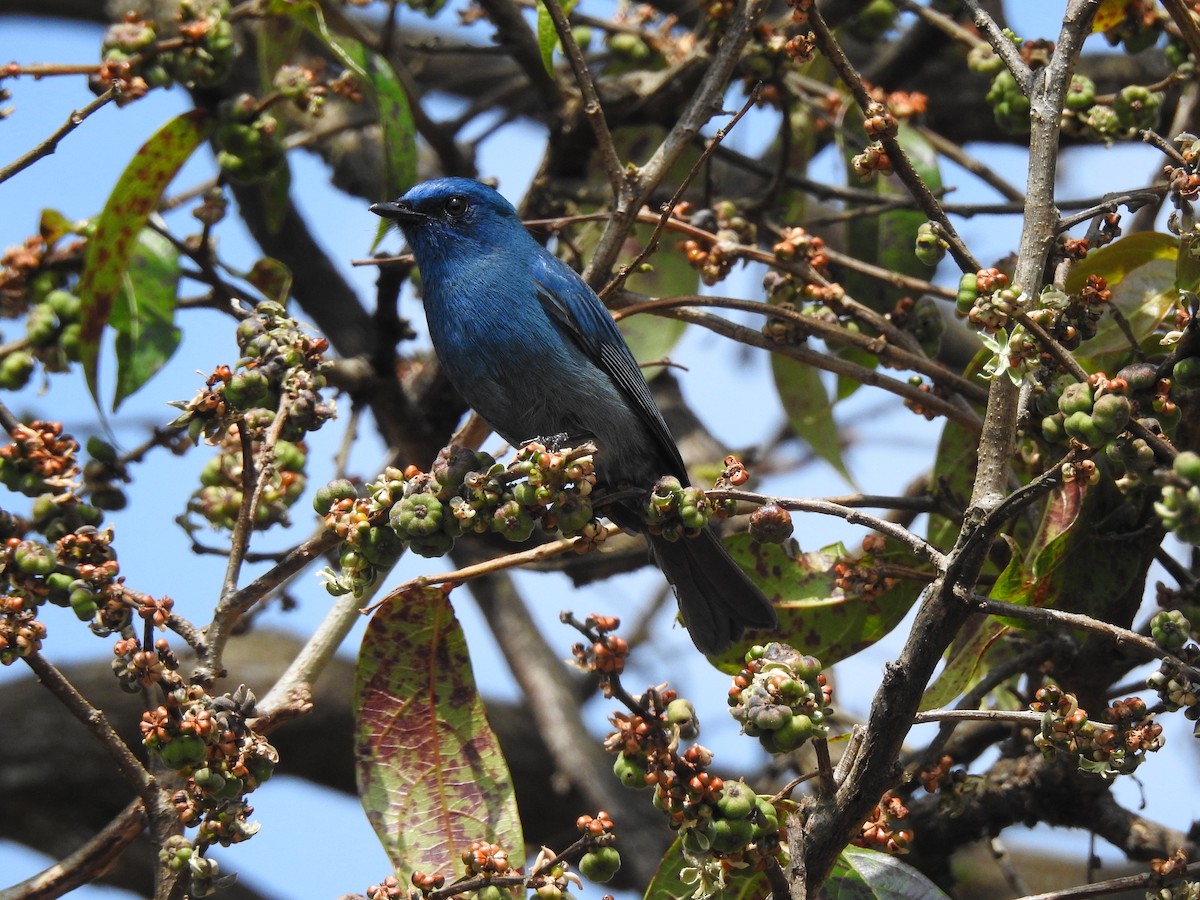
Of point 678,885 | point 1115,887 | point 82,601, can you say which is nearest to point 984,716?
point 1115,887

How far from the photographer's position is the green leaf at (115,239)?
12.0 feet

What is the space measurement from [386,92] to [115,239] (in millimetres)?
886

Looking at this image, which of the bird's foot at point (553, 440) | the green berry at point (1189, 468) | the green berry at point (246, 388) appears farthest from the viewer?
the bird's foot at point (553, 440)

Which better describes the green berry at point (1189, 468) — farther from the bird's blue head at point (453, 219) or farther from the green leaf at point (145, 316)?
the green leaf at point (145, 316)

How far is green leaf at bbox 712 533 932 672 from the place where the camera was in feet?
10.7

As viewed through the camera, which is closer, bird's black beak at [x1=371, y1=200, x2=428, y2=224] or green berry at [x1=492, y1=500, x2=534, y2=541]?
green berry at [x1=492, y1=500, x2=534, y2=541]

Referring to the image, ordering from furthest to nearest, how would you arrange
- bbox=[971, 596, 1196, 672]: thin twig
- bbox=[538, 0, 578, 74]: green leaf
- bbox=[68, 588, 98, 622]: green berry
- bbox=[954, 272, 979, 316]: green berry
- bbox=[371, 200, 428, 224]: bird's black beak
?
bbox=[371, 200, 428, 224]: bird's black beak < bbox=[538, 0, 578, 74]: green leaf < bbox=[68, 588, 98, 622]: green berry < bbox=[954, 272, 979, 316]: green berry < bbox=[971, 596, 1196, 672]: thin twig

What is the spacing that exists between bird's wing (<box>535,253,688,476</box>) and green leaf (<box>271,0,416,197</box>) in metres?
0.61

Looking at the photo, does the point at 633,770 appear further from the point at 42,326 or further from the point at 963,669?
the point at 42,326

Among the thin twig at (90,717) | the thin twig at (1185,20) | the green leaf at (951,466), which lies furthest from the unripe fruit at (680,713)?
the thin twig at (1185,20)

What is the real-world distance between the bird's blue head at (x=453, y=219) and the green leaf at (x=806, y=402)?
936mm

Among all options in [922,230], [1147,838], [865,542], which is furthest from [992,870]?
[922,230]

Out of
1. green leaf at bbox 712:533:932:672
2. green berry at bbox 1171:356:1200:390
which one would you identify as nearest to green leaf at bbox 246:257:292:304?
green leaf at bbox 712:533:932:672

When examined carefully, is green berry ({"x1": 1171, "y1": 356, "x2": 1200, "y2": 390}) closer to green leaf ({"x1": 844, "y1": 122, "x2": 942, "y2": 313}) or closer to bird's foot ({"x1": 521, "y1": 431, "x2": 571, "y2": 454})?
bird's foot ({"x1": 521, "y1": 431, "x2": 571, "y2": 454})
